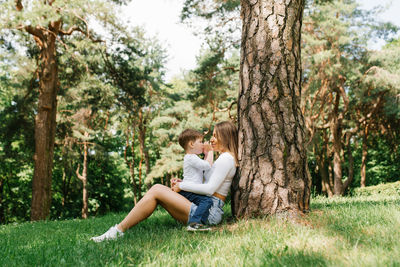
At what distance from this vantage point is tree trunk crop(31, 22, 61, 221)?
36.0 ft

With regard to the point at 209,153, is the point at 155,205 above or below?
below

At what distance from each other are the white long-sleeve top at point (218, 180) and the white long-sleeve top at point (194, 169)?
4.9 inches

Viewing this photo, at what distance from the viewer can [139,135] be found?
26688mm

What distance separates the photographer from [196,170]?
416 cm

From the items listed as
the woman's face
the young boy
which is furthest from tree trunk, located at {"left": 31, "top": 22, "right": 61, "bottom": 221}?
the woman's face

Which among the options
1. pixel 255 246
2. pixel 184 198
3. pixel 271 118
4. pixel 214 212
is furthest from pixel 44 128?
pixel 255 246

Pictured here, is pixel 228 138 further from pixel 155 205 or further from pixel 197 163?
pixel 155 205

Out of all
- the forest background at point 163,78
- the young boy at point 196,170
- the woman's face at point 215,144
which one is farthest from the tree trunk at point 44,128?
the woman's face at point 215,144

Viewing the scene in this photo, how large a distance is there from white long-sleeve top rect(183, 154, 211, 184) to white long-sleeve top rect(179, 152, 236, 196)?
0.13 metres

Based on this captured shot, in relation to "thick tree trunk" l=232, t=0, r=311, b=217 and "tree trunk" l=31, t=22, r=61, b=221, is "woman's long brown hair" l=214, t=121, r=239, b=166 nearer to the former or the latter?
"thick tree trunk" l=232, t=0, r=311, b=217

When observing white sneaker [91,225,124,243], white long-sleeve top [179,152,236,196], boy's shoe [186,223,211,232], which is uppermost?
white long-sleeve top [179,152,236,196]

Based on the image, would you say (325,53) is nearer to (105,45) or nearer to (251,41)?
(105,45)

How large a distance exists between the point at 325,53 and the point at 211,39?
15.3 ft

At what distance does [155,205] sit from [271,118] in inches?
66.9
